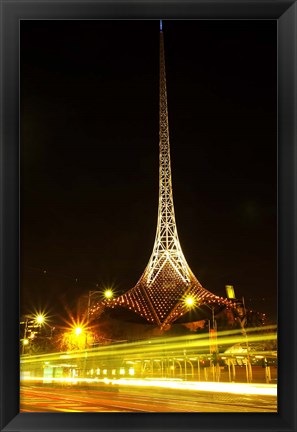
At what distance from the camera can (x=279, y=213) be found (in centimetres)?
272

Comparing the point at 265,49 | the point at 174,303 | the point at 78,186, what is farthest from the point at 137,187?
the point at 265,49

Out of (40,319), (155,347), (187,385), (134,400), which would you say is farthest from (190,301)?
(40,319)

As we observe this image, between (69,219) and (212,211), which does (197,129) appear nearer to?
(212,211)

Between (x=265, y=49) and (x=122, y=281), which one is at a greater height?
(x=265, y=49)

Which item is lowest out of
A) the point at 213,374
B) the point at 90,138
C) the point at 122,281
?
the point at 213,374

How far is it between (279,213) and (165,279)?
1.93 ft

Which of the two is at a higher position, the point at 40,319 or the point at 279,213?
the point at 279,213

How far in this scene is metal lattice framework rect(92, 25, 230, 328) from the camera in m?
2.89

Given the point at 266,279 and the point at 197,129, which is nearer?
the point at 266,279

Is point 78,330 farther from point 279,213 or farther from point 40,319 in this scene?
point 279,213

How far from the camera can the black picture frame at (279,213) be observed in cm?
268

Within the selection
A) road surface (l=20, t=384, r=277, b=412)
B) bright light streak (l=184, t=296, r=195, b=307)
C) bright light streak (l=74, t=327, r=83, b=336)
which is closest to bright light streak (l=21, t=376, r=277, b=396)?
road surface (l=20, t=384, r=277, b=412)

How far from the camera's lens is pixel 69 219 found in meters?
2.92

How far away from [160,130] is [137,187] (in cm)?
A: 28
